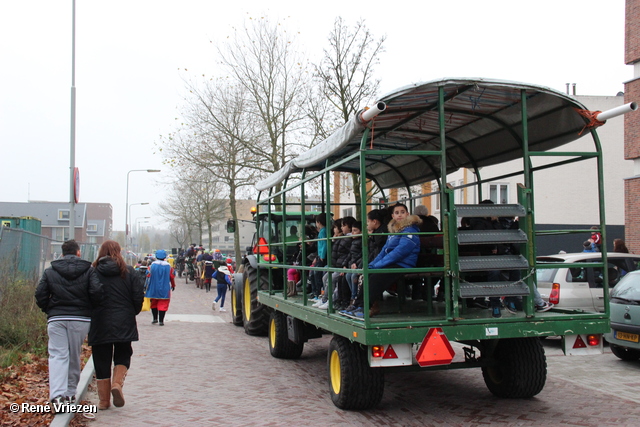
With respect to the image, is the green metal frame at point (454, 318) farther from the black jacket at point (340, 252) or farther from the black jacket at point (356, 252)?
the black jacket at point (340, 252)

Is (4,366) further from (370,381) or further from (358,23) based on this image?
(358,23)

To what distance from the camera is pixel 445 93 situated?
21.4 ft

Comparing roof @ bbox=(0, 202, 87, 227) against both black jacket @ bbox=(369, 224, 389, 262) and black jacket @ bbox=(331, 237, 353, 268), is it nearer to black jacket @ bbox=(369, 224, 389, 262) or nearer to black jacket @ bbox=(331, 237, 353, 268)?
black jacket @ bbox=(331, 237, 353, 268)

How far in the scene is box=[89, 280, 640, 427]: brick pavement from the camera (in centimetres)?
620

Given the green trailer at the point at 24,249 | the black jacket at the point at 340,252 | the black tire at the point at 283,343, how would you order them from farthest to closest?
the green trailer at the point at 24,249
the black tire at the point at 283,343
the black jacket at the point at 340,252

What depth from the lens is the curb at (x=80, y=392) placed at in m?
5.66

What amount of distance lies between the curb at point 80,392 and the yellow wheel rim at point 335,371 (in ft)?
8.57

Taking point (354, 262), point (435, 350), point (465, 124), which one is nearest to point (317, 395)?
point (354, 262)

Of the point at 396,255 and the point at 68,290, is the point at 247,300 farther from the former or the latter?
the point at 396,255

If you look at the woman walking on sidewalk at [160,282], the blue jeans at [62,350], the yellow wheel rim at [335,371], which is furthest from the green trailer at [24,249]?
the yellow wheel rim at [335,371]

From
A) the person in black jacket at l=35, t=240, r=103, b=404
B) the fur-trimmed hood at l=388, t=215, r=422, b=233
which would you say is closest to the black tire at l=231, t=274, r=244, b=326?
the person in black jacket at l=35, t=240, r=103, b=404

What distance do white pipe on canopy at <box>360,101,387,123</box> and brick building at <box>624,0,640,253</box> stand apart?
63.7ft

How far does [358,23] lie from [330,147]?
14682 millimetres

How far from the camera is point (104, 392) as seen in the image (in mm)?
6574
